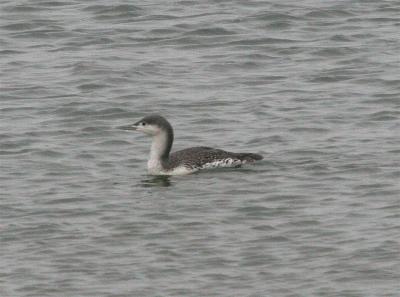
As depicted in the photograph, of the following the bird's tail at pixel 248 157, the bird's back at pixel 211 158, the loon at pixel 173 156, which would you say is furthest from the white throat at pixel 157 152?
the bird's tail at pixel 248 157

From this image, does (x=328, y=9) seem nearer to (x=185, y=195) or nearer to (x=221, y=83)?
(x=221, y=83)

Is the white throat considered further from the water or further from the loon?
the water

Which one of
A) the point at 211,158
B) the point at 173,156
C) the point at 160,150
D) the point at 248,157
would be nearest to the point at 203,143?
the point at 173,156

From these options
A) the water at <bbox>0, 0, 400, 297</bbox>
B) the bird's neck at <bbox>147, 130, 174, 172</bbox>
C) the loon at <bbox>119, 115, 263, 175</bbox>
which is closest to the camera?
the water at <bbox>0, 0, 400, 297</bbox>

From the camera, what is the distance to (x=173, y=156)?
21141 millimetres

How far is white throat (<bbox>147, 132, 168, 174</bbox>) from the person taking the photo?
68.6 feet

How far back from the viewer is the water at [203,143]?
16281mm

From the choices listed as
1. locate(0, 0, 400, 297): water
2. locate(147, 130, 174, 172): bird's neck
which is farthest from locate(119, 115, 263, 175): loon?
locate(0, 0, 400, 297): water

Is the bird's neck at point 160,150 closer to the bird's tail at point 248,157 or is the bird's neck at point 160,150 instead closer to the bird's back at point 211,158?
the bird's back at point 211,158

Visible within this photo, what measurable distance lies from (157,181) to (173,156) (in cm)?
61

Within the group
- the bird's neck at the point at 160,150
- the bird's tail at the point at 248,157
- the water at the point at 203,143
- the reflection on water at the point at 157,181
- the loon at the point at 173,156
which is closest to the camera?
the water at the point at 203,143

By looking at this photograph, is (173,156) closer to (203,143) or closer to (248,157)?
(248,157)

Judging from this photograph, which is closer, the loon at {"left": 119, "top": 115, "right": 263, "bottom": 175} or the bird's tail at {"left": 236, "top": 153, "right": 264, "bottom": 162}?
the bird's tail at {"left": 236, "top": 153, "right": 264, "bottom": 162}

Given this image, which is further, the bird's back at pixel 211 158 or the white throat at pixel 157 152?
the white throat at pixel 157 152
